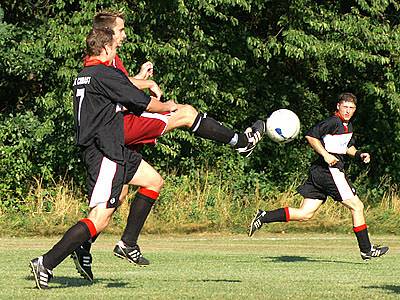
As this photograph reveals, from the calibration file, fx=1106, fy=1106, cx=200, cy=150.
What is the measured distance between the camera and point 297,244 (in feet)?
62.0

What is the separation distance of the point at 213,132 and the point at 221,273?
2.23 metres

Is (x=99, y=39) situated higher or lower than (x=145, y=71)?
higher

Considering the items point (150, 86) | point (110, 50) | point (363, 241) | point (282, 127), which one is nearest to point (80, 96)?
point (110, 50)

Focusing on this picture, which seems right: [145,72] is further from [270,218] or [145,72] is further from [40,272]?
[270,218]

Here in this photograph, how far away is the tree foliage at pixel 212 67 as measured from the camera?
2180 cm

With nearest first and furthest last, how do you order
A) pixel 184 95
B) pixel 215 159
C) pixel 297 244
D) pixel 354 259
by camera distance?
pixel 354 259 < pixel 297 244 < pixel 184 95 < pixel 215 159

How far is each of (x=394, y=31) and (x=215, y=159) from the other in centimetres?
468

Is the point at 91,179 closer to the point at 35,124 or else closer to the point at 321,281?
the point at 321,281

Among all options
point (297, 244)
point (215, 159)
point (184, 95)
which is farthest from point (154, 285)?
point (215, 159)

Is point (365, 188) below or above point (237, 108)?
below

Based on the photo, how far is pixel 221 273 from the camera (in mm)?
11328

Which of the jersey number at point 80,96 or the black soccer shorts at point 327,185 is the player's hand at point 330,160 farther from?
the jersey number at point 80,96

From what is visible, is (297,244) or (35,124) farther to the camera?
(35,124)

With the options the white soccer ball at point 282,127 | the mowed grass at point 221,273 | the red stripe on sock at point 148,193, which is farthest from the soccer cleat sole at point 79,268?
the white soccer ball at point 282,127
